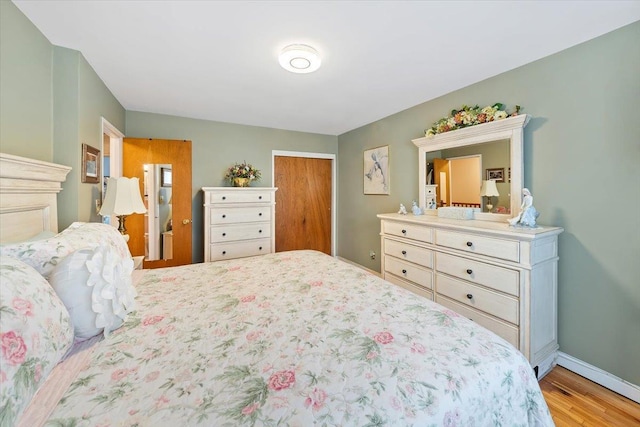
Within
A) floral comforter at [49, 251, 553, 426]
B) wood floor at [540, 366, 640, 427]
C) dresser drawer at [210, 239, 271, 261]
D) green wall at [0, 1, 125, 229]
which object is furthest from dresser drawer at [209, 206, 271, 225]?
Result: wood floor at [540, 366, 640, 427]

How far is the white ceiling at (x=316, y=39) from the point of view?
153cm

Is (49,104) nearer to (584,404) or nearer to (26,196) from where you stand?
A: (26,196)

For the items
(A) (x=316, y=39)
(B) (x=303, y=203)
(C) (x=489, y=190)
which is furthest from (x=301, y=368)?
(B) (x=303, y=203)

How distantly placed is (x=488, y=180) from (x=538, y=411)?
1.93m

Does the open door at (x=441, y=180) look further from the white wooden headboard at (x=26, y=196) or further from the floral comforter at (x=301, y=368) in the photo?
the white wooden headboard at (x=26, y=196)

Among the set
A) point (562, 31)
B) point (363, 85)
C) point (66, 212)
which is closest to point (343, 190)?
point (363, 85)

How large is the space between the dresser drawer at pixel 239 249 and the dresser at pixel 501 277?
2.11 meters

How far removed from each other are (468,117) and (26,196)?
10.9ft

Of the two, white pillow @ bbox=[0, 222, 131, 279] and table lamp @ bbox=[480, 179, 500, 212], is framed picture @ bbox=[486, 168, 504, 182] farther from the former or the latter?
white pillow @ bbox=[0, 222, 131, 279]

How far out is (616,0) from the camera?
147cm

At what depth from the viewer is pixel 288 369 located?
0.86 metres

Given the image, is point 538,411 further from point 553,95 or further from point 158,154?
point 158,154

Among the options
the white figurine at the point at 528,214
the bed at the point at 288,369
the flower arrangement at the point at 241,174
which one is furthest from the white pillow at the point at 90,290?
the flower arrangement at the point at 241,174

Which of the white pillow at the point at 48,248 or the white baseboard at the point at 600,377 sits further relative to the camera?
the white baseboard at the point at 600,377
